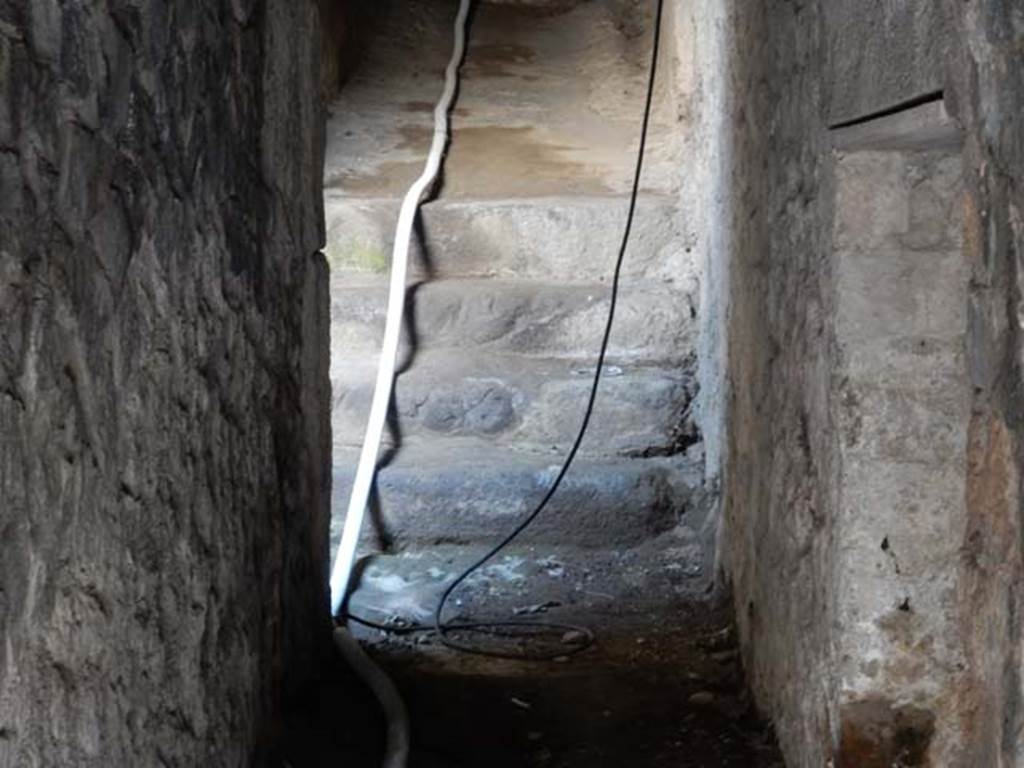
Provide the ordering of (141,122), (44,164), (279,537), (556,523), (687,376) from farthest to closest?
(687,376) → (556,523) → (279,537) → (141,122) → (44,164)

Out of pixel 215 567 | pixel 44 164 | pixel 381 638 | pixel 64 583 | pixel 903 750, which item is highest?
pixel 44 164

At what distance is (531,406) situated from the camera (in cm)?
325

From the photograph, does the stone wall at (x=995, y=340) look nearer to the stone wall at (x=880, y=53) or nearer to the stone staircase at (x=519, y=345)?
the stone wall at (x=880, y=53)

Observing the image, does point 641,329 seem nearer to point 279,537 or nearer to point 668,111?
point 668,111

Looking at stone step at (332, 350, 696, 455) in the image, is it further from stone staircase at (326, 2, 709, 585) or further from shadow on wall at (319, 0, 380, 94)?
shadow on wall at (319, 0, 380, 94)

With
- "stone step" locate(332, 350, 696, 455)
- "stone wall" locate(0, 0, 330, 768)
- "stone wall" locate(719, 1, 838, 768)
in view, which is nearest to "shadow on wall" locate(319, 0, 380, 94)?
"stone step" locate(332, 350, 696, 455)

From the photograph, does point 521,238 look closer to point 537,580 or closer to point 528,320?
point 528,320

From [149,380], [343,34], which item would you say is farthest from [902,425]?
[343,34]

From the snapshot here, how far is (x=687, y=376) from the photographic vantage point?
3.29m

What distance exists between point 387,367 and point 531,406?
352 mm

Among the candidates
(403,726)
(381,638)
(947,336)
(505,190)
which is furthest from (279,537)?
(505,190)

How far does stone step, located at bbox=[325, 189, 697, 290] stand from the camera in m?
3.57

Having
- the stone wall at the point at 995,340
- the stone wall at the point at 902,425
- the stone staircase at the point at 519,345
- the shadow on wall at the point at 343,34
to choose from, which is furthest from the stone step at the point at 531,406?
the stone wall at the point at 995,340

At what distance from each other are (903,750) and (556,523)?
1465 mm
